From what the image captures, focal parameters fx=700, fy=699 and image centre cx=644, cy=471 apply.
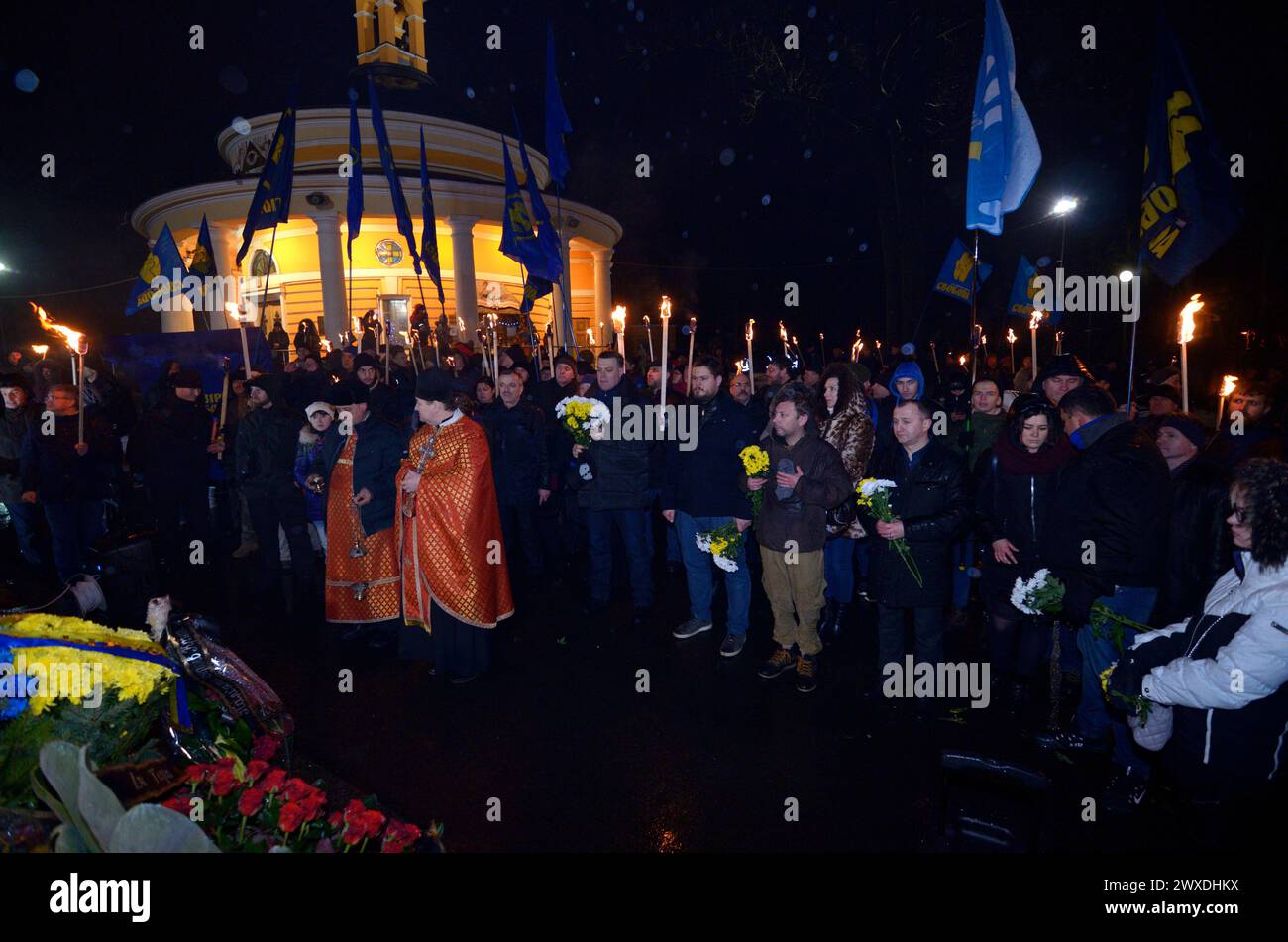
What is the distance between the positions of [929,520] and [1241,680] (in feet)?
6.90

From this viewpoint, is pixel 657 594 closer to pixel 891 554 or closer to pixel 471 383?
pixel 891 554

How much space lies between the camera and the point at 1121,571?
13.7ft

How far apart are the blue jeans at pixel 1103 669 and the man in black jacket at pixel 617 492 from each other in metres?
3.73

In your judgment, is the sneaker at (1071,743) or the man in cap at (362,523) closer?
the sneaker at (1071,743)

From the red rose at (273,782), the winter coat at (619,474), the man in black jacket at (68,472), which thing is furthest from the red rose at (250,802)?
the man in black jacket at (68,472)

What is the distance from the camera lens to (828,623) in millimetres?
6668

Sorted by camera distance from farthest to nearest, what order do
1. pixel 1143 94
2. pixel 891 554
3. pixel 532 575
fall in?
pixel 1143 94, pixel 532 575, pixel 891 554

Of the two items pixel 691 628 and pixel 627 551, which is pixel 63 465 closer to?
pixel 627 551

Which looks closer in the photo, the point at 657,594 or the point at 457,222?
the point at 657,594

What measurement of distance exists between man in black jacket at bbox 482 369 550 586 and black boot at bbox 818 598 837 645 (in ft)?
10.6

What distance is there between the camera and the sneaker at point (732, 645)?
6051 mm

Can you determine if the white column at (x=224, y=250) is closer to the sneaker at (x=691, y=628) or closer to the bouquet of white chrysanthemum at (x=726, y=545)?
the sneaker at (x=691, y=628)
